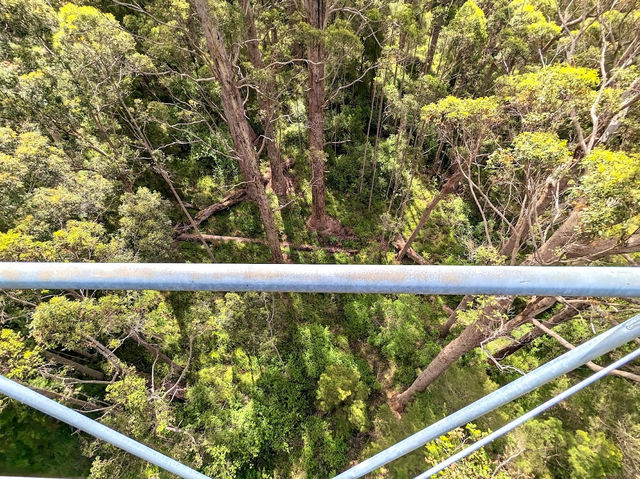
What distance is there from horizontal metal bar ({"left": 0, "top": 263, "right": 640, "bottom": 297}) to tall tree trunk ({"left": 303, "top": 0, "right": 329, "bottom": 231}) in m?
8.19

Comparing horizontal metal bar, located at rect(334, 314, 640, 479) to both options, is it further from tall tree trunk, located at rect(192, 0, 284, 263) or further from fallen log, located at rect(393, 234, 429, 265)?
fallen log, located at rect(393, 234, 429, 265)

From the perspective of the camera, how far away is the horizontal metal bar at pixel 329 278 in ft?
2.75

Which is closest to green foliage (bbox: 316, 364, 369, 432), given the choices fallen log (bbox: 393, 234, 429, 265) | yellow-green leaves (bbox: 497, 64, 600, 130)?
fallen log (bbox: 393, 234, 429, 265)

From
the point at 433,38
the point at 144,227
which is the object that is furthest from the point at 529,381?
the point at 433,38

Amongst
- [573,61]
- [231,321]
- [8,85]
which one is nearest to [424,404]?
[231,321]

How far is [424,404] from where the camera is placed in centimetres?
848

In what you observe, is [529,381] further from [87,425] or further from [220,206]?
[220,206]

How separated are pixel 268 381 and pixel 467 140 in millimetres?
8148

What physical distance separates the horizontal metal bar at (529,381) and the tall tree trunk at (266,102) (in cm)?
770

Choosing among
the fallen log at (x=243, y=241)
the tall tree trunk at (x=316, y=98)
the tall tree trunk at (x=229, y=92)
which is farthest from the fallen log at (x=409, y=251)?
the tall tree trunk at (x=229, y=92)

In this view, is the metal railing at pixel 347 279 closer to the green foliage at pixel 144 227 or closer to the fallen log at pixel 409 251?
the green foliage at pixel 144 227

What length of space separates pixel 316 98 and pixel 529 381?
30.2ft

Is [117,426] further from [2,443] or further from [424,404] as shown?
[424,404]

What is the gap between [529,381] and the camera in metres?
1.04
